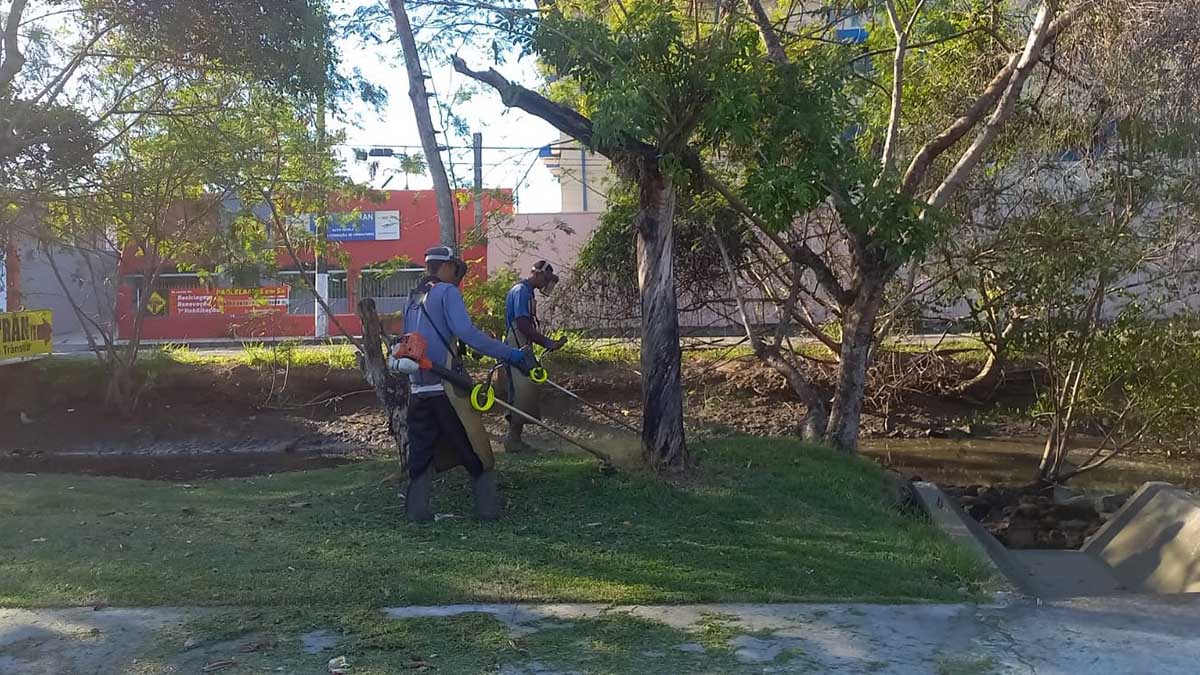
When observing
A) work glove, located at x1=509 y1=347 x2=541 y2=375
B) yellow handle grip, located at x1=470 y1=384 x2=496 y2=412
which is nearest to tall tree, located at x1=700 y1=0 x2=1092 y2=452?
work glove, located at x1=509 y1=347 x2=541 y2=375

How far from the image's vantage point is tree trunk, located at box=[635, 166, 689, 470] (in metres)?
8.12

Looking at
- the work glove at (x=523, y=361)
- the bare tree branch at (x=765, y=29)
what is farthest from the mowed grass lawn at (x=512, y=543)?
the bare tree branch at (x=765, y=29)

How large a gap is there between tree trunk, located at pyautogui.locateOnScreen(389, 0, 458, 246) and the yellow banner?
39.3 ft

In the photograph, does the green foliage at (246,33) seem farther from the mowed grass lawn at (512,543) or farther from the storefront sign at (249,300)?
the storefront sign at (249,300)

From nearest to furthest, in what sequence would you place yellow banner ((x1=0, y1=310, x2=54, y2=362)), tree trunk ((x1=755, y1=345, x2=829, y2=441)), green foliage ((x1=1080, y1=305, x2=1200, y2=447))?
green foliage ((x1=1080, y1=305, x2=1200, y2=447)), tree trunk ((x1=755, y1=345, x2=829, y2=441)), yellow banner ((x1=0, y1=310, x2=54, y2=362))

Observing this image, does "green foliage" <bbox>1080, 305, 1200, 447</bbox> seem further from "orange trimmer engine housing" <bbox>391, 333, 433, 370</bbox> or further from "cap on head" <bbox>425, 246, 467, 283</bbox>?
"orange trimmer engine housing" <bbox>391, 333, 433, 370</bbox>

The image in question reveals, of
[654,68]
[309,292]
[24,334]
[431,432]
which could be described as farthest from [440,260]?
[24,334]

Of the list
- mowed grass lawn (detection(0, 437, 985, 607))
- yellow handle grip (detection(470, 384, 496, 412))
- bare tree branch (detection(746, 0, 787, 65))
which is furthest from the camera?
bare tree branch (detection(746, 0, 787, 65))

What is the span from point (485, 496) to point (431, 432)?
59 cm

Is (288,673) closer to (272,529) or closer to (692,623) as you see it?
(692,623)

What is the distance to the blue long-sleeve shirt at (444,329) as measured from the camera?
6926 millimetres

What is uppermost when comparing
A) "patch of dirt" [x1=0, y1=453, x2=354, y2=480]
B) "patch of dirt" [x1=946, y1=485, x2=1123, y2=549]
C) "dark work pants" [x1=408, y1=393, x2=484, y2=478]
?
"dark work pants" [x1=408, y1=393, x2=484, y2=478]

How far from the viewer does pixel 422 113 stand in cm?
858

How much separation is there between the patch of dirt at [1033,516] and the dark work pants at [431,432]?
5.37 meters
